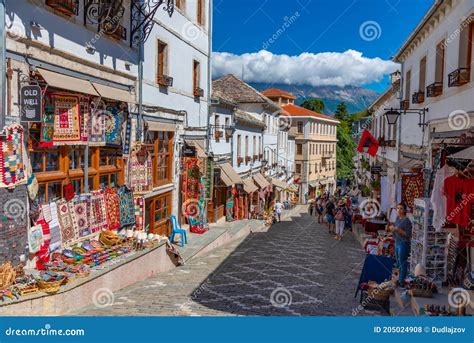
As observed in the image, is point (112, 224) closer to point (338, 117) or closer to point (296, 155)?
point (296, 155)

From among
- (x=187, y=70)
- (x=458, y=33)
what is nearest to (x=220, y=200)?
(x=187, y=70)

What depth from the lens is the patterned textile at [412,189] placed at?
12.7 meters

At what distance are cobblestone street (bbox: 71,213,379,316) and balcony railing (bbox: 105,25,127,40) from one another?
5.67 metres

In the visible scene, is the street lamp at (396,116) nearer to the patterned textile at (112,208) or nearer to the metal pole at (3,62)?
the patterned textile at (112,208)

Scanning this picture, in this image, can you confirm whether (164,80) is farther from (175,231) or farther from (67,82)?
(67,82)

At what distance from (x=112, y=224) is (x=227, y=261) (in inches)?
147

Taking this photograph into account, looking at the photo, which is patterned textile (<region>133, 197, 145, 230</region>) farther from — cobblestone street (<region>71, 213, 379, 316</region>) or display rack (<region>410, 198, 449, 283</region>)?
display rack (<region>410, 198, 449, 283</region>)

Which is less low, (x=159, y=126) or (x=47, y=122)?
(x=159, y=126)

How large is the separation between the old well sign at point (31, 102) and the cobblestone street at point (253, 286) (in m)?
3.17

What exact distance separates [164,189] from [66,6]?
24.5ft

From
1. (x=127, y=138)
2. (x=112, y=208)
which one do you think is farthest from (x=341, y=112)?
(x=112, y=208)

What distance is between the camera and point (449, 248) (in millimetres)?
10047

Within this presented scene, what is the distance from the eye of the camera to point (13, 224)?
312 inches

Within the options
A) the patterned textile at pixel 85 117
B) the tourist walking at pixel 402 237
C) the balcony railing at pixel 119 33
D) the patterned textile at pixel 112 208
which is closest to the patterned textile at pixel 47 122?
the patterned textile at pixel 85 117
